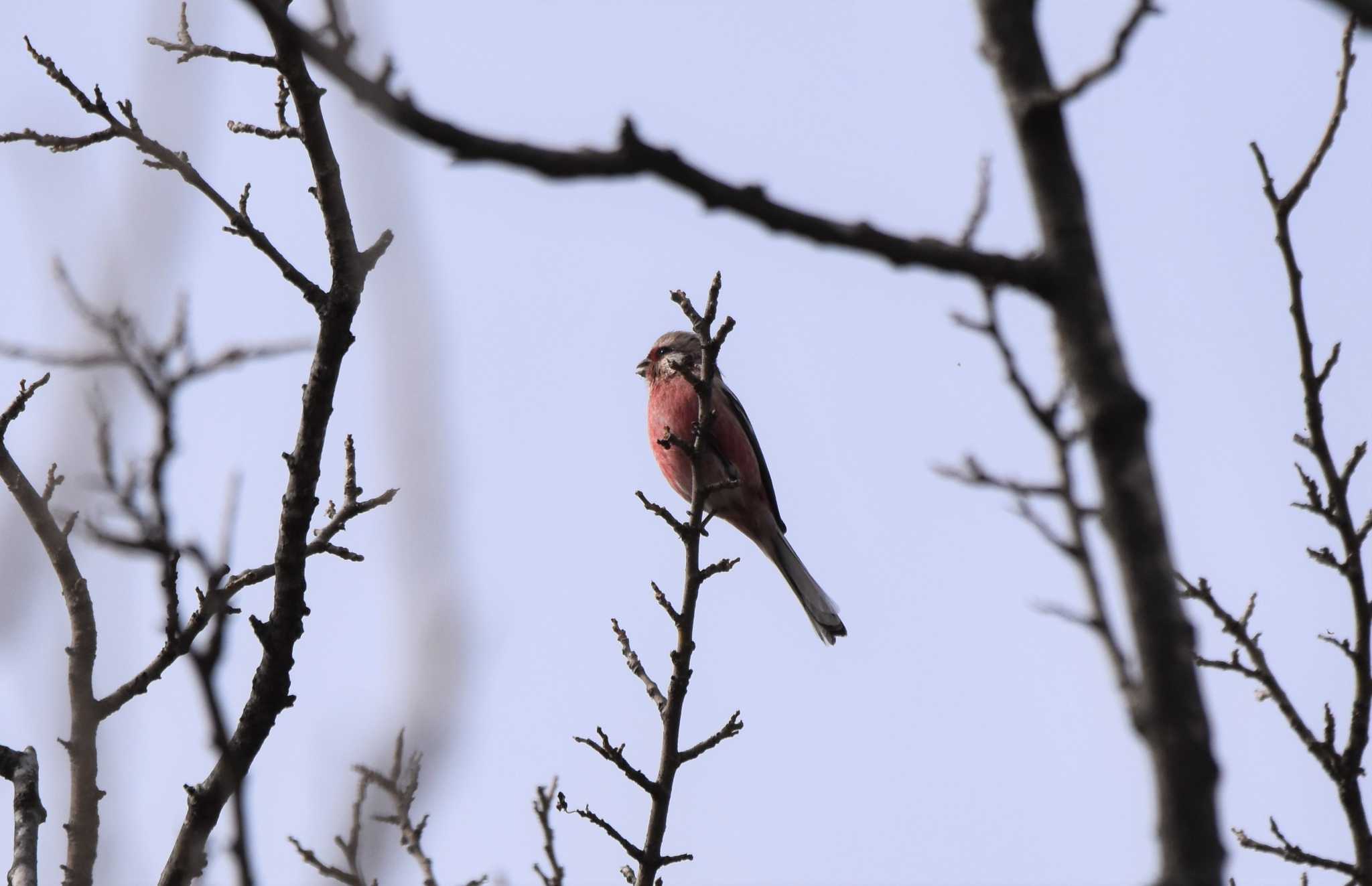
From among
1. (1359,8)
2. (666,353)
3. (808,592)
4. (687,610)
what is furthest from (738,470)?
(1359,8)

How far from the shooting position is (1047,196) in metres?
1.94

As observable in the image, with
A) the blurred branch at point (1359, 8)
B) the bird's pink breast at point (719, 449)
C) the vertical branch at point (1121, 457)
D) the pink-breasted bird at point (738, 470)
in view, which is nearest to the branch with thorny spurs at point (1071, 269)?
the vertical branch at point (1121, 457)

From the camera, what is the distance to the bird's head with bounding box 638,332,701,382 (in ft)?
33.7

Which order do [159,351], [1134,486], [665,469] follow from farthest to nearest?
1. [665,469]
2. [159,351]
3. [1134,486]

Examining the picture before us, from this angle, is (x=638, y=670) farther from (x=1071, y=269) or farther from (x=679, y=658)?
(x=1071, y=269)

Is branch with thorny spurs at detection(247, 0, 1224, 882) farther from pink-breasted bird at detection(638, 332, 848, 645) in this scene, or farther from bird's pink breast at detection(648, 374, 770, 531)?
bird's pink breast at detection(648, 374, 770, 531)

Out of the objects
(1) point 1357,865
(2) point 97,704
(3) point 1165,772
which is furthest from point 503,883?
(3) point 1165,772

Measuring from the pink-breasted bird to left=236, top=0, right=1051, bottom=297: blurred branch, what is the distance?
7.11 meters

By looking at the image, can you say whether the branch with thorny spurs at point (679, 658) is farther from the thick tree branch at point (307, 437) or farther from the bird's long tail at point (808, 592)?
the bird's long tail at point (808, 592)

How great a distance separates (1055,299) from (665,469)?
27.2ft

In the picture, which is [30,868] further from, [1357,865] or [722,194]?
[1357,865]

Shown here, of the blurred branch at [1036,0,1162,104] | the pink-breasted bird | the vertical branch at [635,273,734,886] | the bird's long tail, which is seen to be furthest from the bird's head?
the blurred branch at [1036,0,1162,104]

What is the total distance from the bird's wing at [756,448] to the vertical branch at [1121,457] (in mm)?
7959

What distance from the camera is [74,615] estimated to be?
443 cm
